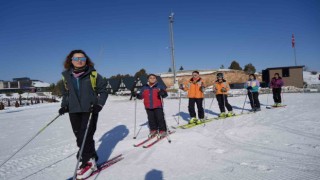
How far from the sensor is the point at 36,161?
4781 mm

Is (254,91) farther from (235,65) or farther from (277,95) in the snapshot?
(235,65)

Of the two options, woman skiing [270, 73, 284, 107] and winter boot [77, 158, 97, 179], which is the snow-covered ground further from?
woman skiing [270, 73, 284, 107]

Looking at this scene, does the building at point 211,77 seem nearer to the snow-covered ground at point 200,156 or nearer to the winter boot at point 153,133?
the snow-covered ground at point 200,156

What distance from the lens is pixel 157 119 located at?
619cm

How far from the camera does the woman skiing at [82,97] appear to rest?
12.1ft

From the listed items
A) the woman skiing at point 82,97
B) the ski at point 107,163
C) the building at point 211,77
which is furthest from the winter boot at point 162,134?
the building at point 211,77

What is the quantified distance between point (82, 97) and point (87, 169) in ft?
3.83

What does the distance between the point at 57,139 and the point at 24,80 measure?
13303 centimetres

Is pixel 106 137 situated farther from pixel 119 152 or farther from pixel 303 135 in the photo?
pixel 303 135

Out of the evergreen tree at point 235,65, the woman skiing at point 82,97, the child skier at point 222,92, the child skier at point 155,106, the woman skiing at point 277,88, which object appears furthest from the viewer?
the evergreen tree at point 235,65

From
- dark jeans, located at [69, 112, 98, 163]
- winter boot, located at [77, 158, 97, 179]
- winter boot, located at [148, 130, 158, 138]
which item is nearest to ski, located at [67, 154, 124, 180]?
winter boot, located at [77, 158, 97, 179]

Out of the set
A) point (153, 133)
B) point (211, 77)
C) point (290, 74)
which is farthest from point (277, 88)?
point (211, 77)

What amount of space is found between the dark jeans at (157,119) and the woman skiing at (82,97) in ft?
8.01

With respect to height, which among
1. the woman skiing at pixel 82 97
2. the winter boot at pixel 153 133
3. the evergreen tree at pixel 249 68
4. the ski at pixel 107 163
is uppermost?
the evergreen tree at pixel 249 68
